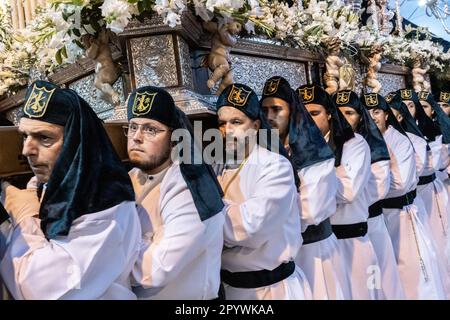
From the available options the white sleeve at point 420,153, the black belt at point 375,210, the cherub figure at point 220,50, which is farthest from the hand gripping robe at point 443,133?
the cherub figure at point 220,50

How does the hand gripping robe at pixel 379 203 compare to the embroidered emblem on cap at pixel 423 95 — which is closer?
the hand gripping robe at pixel 379 203

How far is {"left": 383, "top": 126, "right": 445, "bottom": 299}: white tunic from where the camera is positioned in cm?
408

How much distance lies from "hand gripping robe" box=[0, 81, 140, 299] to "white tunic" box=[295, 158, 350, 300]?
134 centimetres

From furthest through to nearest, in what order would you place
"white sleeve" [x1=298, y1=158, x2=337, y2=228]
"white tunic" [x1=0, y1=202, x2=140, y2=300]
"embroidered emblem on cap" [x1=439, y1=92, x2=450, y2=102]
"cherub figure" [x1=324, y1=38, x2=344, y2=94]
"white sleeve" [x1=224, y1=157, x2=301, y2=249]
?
"embroidered emblem on cap" [x1=439, y1=92, x2=450, y2=102], "cherub figure" [x1=324, y1=38, x2=344, y2=94], "white sleeve" [x1=298, y1=158, x2=337, y2=228], "white sleeve" [x1=224, y1=157, x2=301, y2=249], "white tunic" [x1=0, y1=202, x2=140, y2=300]

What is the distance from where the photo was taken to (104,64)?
3.05 meters

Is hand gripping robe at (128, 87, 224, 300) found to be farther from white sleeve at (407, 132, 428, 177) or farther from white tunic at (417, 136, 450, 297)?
white tunic at (417, 136, 450, 297)

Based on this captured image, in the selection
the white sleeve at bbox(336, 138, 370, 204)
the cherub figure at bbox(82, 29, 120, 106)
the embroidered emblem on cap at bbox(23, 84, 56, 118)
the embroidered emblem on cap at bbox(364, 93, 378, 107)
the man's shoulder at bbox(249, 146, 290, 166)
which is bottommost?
the white sleeve at bbox(336, 138, 370, 204)

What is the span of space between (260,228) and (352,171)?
131 cm

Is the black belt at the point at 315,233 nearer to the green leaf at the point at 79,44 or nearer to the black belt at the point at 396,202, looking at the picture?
the black belt at the point at 396,202

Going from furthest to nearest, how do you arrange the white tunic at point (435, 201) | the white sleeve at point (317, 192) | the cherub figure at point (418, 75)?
the cherub figure at point (418, 75) → the white tunic at point (435, 201) → the white sleeve at point (317, 192)

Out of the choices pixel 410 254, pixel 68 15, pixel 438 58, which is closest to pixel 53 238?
pixel 68 15

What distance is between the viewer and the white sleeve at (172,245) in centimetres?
191

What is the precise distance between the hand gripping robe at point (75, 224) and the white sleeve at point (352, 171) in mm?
1940

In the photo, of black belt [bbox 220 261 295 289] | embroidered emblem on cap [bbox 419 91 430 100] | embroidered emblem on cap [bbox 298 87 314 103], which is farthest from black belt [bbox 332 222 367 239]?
embroidered emblem on cap [bbox 419 91 430 100]
